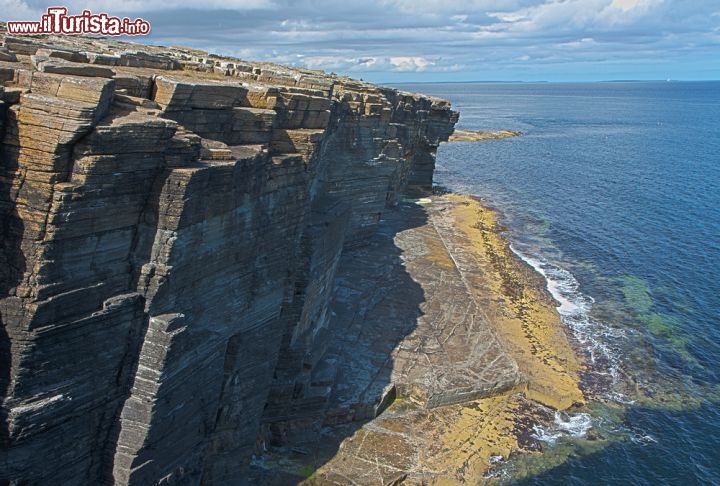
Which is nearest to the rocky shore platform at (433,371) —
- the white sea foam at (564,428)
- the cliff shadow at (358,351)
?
the cliff shadow at (358,351)

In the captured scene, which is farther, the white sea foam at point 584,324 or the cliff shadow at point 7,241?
the white sea foam at point 584,324

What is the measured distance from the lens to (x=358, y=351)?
33125mm

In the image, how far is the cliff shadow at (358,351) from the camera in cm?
2648

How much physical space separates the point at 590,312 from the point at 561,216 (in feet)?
94.8

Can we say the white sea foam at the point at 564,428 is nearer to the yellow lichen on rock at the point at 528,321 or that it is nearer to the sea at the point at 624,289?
the sea at the point at 624,289

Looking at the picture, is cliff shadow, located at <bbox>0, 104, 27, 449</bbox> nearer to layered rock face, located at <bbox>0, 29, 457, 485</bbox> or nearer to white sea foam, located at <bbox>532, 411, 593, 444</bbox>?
layered rock face, located at <bbox>0, 29, 457, 485</bbox>

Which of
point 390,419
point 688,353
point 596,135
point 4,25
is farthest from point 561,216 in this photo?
point 596,135

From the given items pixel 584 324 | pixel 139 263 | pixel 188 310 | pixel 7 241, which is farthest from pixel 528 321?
pixel 7 241

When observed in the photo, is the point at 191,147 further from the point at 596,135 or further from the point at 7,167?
the point at 596,135

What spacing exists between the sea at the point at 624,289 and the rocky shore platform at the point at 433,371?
1.65 metres

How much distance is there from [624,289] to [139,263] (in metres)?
44.2

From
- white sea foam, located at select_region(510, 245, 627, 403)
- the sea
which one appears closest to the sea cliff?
the sea

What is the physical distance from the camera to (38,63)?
630 inches

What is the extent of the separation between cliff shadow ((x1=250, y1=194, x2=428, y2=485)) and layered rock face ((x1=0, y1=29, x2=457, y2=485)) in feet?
12.1
